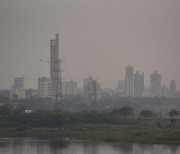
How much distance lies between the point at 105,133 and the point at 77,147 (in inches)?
403

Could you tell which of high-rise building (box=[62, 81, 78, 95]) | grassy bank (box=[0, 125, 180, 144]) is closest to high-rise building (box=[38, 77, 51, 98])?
high-rise building (box=[62, 81, 78, 95])

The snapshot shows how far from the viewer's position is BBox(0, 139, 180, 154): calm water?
42219mm

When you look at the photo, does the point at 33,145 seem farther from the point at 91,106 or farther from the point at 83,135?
the point at 91,106

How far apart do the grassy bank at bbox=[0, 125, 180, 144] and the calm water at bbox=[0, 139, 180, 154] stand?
264cm

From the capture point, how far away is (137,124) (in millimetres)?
65125

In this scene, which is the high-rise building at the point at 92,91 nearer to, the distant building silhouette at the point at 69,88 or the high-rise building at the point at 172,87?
the distant building silhouette at the point at 69,88

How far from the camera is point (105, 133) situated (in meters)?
55.2

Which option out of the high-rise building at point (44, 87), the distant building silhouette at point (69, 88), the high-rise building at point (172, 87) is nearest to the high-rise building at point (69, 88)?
the distant building silhouette at point (69, 88)

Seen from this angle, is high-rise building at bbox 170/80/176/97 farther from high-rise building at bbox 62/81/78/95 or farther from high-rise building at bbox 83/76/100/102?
high-rise building at bbox 83/76/100/102

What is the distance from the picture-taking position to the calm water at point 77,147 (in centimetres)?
4222

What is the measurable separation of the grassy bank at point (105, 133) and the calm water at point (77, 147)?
2.64 meters

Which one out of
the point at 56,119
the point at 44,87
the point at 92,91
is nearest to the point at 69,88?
the point at 44,87

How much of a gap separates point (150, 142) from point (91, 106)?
58812mm

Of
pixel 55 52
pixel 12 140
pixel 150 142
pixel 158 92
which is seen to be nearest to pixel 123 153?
pixel 150 142
